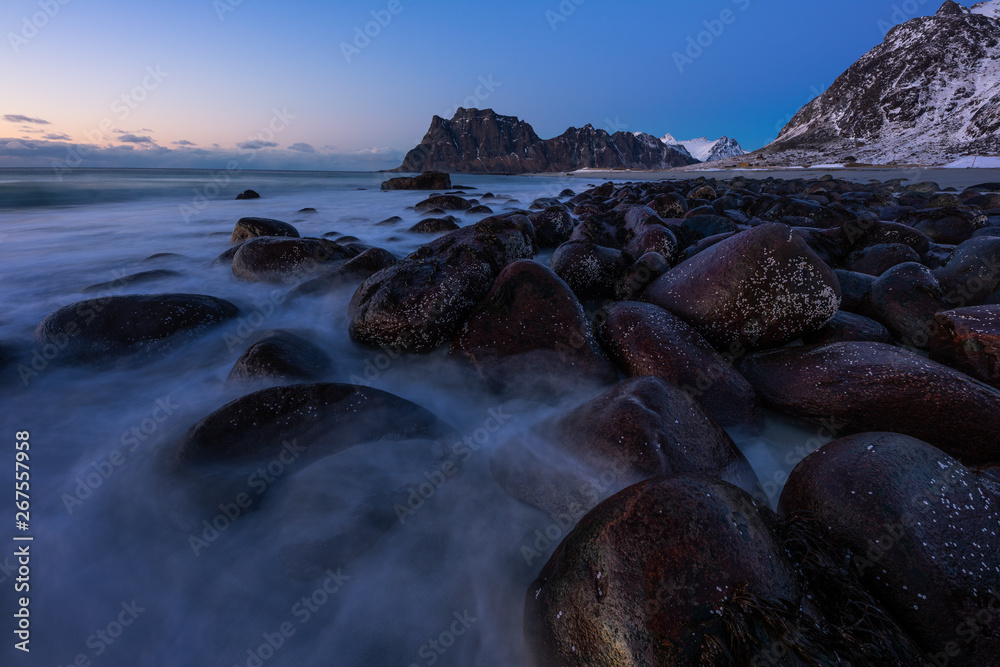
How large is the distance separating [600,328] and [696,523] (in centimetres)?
191

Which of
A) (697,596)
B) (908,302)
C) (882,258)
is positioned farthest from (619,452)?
(882,258)

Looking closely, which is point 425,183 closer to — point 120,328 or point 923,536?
point 120,328

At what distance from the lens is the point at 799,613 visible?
1113mm

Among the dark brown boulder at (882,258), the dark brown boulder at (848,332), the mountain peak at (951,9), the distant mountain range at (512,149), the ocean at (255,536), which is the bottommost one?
the ocean at (255,536)

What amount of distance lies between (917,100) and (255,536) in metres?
87.3

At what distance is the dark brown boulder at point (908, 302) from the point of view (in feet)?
9.87

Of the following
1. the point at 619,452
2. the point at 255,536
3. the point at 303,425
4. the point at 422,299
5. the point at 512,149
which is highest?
the point at 512,149

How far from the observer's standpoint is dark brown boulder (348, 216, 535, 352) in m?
3.15

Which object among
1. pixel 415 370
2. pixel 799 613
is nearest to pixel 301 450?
pixel 415 370

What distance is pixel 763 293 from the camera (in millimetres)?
2758

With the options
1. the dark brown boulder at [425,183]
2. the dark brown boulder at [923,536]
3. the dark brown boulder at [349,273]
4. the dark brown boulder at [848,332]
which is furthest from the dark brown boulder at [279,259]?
the dark brown boulder at [425,183]

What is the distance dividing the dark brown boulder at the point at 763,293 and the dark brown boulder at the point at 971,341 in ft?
1.87

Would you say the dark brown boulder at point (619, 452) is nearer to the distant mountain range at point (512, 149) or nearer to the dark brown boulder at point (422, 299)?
the dark brown boulder at point (422, 299)

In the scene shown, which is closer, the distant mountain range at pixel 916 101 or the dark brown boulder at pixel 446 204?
the dark brown boulder at pixel 446 204
